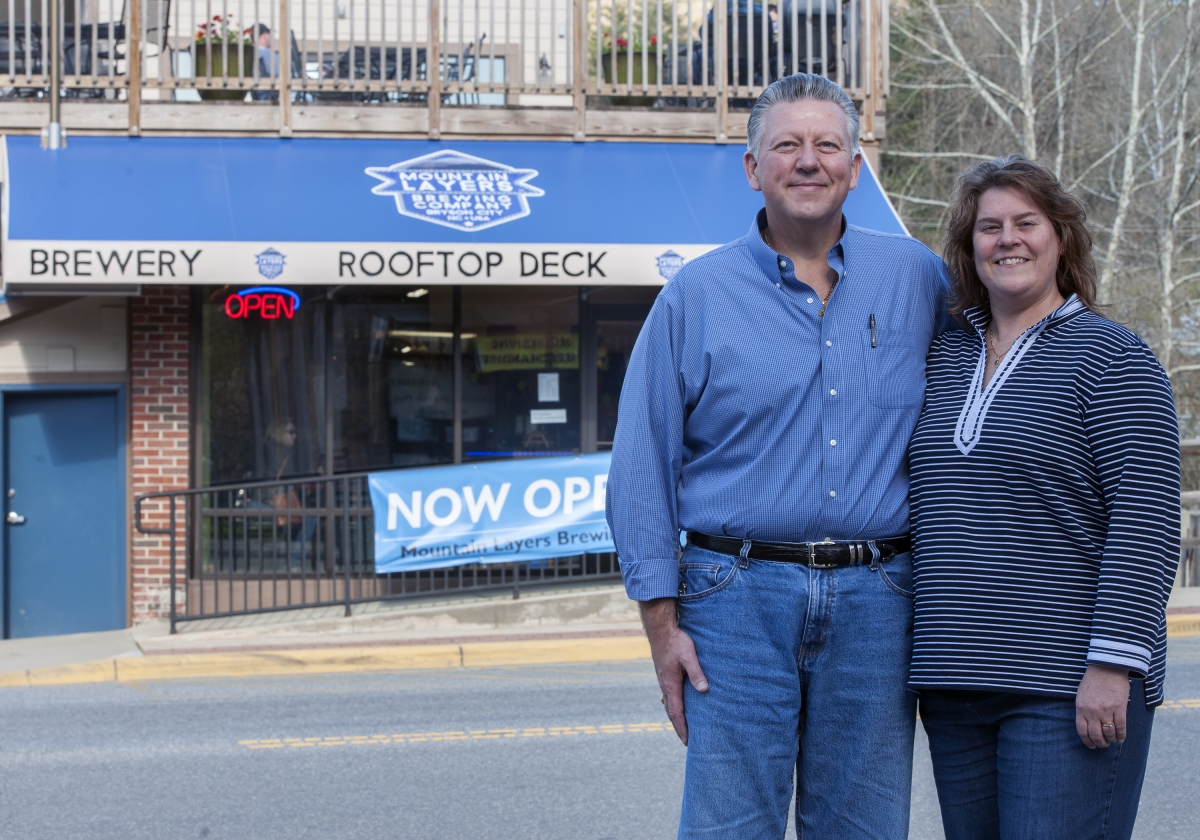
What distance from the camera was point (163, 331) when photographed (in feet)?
34.8

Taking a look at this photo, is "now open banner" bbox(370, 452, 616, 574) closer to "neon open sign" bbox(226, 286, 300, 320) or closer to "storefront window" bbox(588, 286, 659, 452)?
"storefront window" bbox(588, 286, 659, 452)

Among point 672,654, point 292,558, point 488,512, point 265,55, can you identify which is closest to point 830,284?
point 672,654

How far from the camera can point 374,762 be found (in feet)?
19.2

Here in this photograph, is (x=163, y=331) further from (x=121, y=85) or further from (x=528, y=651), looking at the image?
(x=528, y=651)

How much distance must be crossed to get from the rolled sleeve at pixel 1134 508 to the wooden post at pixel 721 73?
9.29 m

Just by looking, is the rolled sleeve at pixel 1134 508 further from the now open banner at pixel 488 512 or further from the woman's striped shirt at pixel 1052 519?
the now open banner at pixel 488 512

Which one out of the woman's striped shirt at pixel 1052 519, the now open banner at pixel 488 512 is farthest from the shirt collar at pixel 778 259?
the now open banner at pixel 488 512

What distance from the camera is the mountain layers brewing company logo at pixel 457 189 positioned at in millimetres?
10055

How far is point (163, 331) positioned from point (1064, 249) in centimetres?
944

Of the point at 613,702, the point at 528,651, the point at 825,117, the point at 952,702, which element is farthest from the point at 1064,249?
the point at 528,651

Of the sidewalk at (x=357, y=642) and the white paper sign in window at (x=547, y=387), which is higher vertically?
the white paper sign in window at (x=547, y=387)

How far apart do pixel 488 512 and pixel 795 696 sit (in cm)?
736

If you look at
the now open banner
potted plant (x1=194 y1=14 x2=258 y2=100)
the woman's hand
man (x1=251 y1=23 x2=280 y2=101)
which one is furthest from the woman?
man (x1=251 y1=23 x2=280 y2=101)

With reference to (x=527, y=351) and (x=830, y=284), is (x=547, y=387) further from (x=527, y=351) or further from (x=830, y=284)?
(x=830, y=284)
